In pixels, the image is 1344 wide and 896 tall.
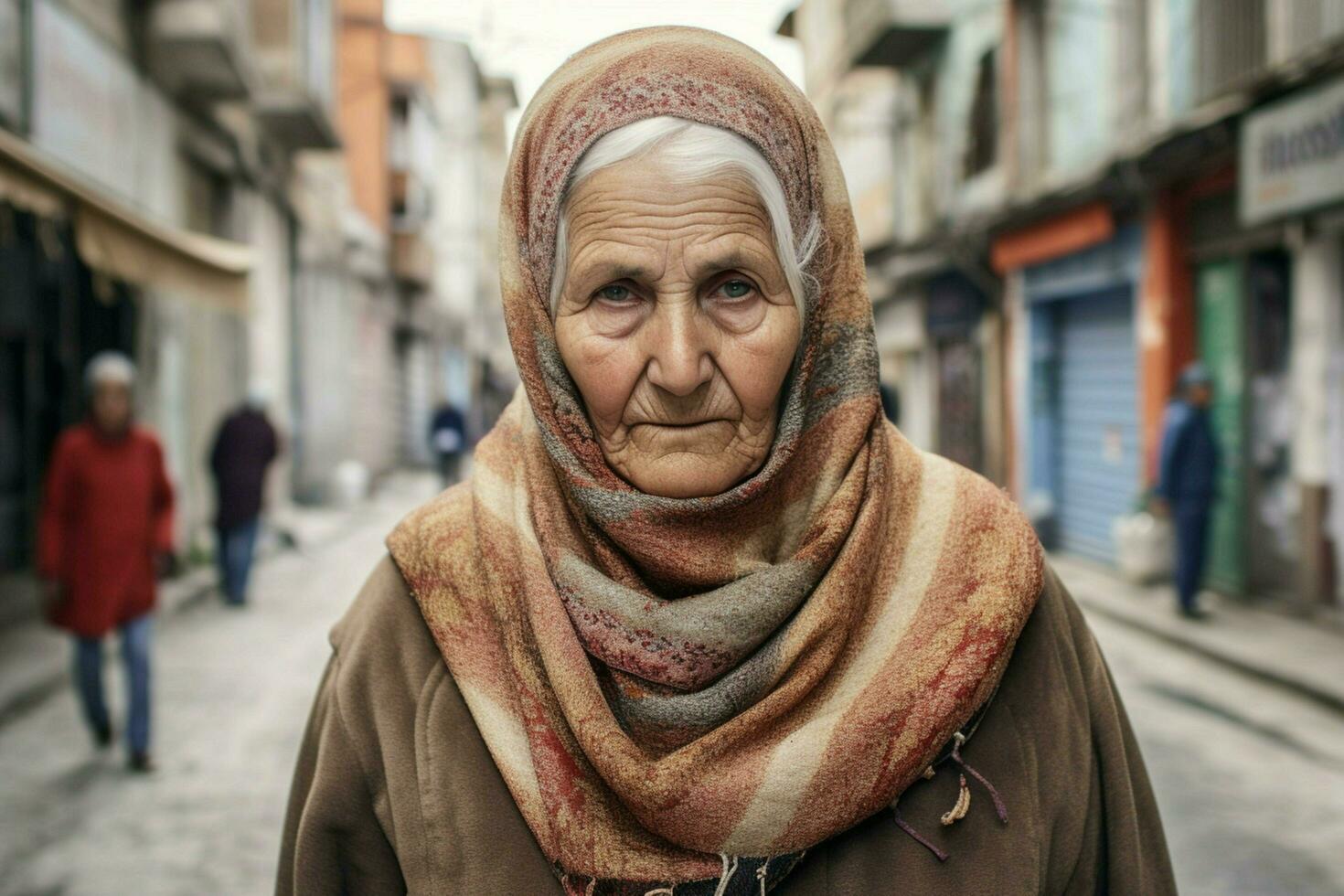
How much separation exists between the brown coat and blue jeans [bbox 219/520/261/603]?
29.8ft

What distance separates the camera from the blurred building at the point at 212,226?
8.48 m

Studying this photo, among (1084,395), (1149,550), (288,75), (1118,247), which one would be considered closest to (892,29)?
(1118,247)

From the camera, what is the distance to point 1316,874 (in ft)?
14.0

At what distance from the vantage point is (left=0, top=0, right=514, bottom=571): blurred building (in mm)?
8484

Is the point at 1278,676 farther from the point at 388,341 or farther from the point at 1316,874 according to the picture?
the point at 388,341

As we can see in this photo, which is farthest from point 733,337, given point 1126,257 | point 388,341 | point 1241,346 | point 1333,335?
point 388,341

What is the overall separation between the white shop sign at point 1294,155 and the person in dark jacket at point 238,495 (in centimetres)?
831

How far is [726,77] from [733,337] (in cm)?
31

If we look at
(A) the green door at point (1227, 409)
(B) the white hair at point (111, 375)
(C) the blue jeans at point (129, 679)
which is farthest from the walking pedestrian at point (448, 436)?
(C) the blue jeans at point (129, 679)

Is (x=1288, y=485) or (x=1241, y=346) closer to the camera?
(x=1288, y=485)

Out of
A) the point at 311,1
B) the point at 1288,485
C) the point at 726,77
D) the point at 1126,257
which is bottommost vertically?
the point at 1288,485

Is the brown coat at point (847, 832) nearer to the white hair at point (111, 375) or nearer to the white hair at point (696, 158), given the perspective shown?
the white hair at point (696, 158)

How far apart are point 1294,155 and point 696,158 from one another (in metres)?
8.49

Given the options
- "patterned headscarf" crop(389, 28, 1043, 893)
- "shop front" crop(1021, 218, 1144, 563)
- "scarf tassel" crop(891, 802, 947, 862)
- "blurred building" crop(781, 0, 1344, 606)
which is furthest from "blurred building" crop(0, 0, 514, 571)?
"shop front" crop(1021, 218, 1144, 563)
